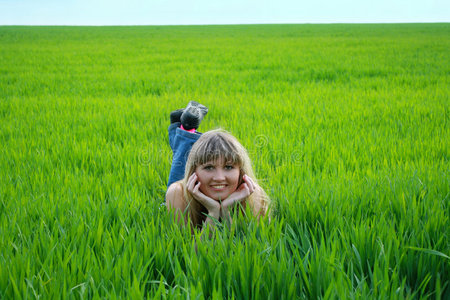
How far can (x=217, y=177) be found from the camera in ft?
5.60

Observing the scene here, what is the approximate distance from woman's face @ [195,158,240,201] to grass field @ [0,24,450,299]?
206mm

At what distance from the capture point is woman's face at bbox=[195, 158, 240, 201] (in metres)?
1.73

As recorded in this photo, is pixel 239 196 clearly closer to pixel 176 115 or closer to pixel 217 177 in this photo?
pixel 217 177

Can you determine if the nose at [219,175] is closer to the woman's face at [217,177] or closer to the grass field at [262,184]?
the woman's face at [217,177]

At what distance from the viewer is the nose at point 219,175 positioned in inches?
67.1

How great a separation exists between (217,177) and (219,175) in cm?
2

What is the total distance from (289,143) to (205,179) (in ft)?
4.77

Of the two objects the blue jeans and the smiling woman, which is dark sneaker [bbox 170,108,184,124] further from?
the smiling woman

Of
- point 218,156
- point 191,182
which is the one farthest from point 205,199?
point 218,156

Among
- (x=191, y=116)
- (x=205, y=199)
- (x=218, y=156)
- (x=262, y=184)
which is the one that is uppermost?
(x=191, y=116)


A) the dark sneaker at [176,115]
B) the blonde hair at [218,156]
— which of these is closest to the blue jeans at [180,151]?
the dark sneaker at [176,115]

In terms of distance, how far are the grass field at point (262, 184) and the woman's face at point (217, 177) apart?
21cm

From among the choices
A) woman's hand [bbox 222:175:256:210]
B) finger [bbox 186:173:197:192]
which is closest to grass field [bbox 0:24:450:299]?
woman's hand [bbox 222:175:256:210]

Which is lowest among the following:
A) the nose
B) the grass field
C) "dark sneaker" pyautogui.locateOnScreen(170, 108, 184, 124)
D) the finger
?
the grass field
